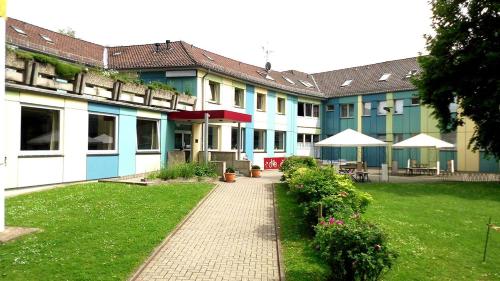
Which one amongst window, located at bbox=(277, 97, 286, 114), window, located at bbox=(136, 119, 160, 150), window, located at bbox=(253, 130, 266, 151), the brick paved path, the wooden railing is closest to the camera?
the brick paved path

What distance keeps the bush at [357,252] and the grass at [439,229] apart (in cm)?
52

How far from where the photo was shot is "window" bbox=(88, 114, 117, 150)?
15.2 m

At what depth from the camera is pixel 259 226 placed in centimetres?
896

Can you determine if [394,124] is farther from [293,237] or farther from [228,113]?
[293,237]

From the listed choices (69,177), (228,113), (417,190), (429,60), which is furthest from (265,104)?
(69,177)

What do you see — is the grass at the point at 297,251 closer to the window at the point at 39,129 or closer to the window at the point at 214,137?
the window at the point at 39,129

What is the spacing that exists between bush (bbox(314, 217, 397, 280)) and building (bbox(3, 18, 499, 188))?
6680 mm

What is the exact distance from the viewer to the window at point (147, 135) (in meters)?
17.8

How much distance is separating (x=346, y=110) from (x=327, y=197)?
27904mm

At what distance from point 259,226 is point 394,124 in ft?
83.3

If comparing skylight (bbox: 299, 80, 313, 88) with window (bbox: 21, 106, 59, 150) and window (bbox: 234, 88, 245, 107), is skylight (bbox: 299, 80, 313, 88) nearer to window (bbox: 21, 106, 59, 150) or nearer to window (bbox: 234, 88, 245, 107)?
window (bbox: 234, 88, 245, 107)

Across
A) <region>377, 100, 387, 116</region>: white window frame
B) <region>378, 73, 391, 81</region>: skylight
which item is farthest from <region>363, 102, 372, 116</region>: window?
<region>378, 73, 391, 81</region>: skylight

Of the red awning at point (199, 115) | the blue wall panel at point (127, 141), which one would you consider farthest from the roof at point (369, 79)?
the blue wall panel at point (127, 141)

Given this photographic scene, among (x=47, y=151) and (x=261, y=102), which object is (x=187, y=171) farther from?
(x=261, y=102)
